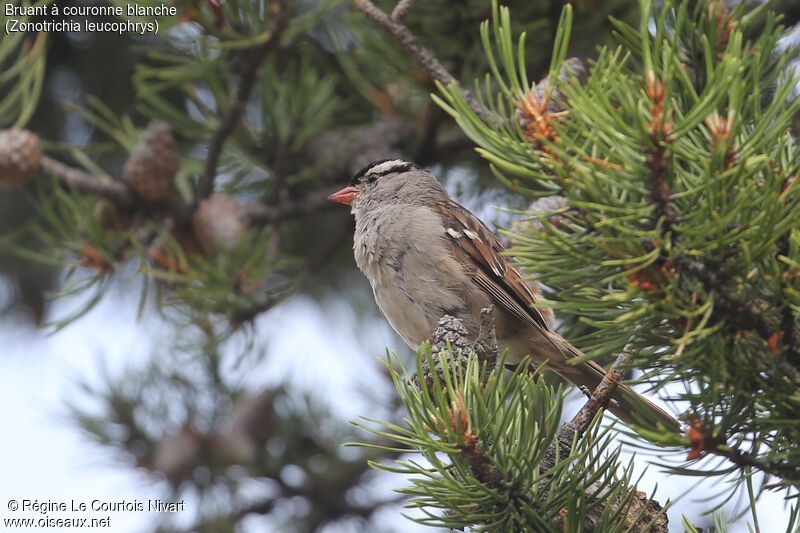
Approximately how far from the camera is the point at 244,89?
2.74m

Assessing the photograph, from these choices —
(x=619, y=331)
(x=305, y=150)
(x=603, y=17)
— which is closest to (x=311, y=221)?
(x=305, y=150)

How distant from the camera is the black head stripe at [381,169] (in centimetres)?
309

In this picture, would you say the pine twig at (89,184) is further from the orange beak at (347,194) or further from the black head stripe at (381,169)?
the black head stripe at (381,169)

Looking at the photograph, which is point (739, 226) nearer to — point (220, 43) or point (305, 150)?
point (220, 43)

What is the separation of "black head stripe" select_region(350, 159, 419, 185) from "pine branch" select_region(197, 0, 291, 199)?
1.90 feet

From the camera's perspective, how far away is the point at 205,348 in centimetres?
289

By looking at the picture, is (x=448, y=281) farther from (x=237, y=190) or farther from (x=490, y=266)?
(x=237, y=190)

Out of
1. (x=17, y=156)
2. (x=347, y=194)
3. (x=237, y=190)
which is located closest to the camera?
(x=17, y=156)

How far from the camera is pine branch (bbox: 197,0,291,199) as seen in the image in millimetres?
2656

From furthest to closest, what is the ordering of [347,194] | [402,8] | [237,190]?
1. [237,190]
2. [347,194]
3. [402,8]

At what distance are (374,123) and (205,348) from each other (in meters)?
1.27

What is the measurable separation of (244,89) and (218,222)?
0.50 metres

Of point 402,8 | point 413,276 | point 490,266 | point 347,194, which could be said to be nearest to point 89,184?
point 347,194

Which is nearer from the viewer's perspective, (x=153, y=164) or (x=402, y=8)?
(x=402, y=8)
